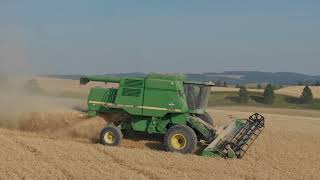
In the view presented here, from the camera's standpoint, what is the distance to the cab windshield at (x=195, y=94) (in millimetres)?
A: 14867

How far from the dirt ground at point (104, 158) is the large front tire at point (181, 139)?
65 cm

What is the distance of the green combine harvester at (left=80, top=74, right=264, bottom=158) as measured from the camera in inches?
557

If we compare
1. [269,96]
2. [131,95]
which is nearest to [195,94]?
[131,95]

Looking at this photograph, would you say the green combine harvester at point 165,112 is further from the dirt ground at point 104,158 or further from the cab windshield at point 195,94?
the dirt ground at point 104,158

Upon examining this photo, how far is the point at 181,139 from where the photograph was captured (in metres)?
14.1

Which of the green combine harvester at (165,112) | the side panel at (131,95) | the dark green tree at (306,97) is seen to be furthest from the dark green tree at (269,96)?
the side panel at (131,95)

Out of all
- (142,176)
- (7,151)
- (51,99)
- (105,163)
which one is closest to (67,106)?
(51,99)

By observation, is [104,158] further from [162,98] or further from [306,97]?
[306,97]

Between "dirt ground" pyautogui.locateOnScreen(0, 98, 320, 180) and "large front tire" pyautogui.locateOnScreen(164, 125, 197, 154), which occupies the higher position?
"large front tire" pyautogui.locateOnScreen(164, 125, 197, 154)

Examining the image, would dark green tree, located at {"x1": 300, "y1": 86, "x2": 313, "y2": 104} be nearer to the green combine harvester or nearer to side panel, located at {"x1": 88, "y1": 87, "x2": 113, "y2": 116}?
the green combine harvester

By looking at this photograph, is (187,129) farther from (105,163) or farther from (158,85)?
(105,163)

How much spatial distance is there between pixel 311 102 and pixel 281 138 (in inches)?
1578

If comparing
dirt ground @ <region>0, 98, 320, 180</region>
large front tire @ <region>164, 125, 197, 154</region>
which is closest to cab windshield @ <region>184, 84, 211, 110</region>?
large front tire @ <region>164, 125, 197, 154</region>

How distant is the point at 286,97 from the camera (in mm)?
58875
